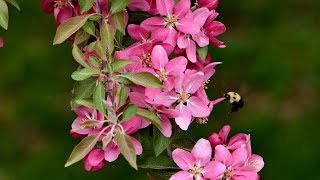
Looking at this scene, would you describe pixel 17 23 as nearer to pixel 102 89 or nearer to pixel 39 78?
pixel 39 78

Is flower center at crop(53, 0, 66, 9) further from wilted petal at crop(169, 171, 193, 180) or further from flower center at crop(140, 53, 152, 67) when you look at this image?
wilted petal at crop(169, 171, 193, 180)

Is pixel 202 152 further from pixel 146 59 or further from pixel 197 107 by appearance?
pixel 146 59

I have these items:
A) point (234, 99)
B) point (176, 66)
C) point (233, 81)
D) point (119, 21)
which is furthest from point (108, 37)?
point (233, 81)

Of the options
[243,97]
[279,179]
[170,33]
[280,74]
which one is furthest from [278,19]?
[170,33]

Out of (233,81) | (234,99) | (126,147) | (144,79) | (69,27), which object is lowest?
(233,81)

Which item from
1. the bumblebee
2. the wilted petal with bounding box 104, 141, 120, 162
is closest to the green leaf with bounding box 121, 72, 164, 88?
the wilted petal with bounding box 104, 141, 120, 162

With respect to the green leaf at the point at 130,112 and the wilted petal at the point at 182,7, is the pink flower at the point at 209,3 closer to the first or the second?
the wilted petal at the point at 182,7

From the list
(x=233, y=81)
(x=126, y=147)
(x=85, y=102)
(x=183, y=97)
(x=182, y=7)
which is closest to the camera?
(x=126, y=147)

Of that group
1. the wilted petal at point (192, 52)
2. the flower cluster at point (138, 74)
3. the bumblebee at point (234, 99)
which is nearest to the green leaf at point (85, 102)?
the flower cluster at point (138, 74)
